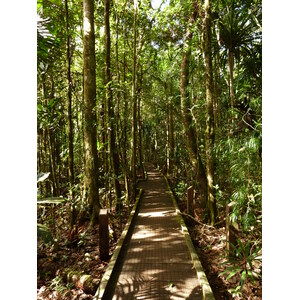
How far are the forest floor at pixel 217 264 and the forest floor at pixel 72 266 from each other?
2.13 metres

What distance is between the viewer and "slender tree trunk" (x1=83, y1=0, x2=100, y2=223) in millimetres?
6027

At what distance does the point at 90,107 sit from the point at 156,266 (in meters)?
4.36

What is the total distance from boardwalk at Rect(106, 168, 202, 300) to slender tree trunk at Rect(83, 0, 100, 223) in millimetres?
1663

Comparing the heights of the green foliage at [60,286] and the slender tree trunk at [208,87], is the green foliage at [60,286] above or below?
below

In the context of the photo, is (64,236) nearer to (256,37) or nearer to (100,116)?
(100,116)

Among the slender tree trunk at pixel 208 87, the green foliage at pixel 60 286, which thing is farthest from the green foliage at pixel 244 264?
the green foliage at pixel 60 286

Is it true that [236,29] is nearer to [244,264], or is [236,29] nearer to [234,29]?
[234,29]

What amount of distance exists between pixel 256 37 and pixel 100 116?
181 inches

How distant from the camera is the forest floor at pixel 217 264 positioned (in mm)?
3645

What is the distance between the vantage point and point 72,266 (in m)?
4.76

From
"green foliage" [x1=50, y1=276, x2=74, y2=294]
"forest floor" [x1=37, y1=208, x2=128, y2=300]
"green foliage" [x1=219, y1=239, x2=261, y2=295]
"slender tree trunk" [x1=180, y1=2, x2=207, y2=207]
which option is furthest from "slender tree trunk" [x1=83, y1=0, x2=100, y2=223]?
"green foliage" [x1=219, y1=239, x2=261, y2=295]

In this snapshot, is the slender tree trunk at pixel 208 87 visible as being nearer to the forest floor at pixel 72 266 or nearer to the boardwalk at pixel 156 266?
the boardwalk at pixel 156 266
